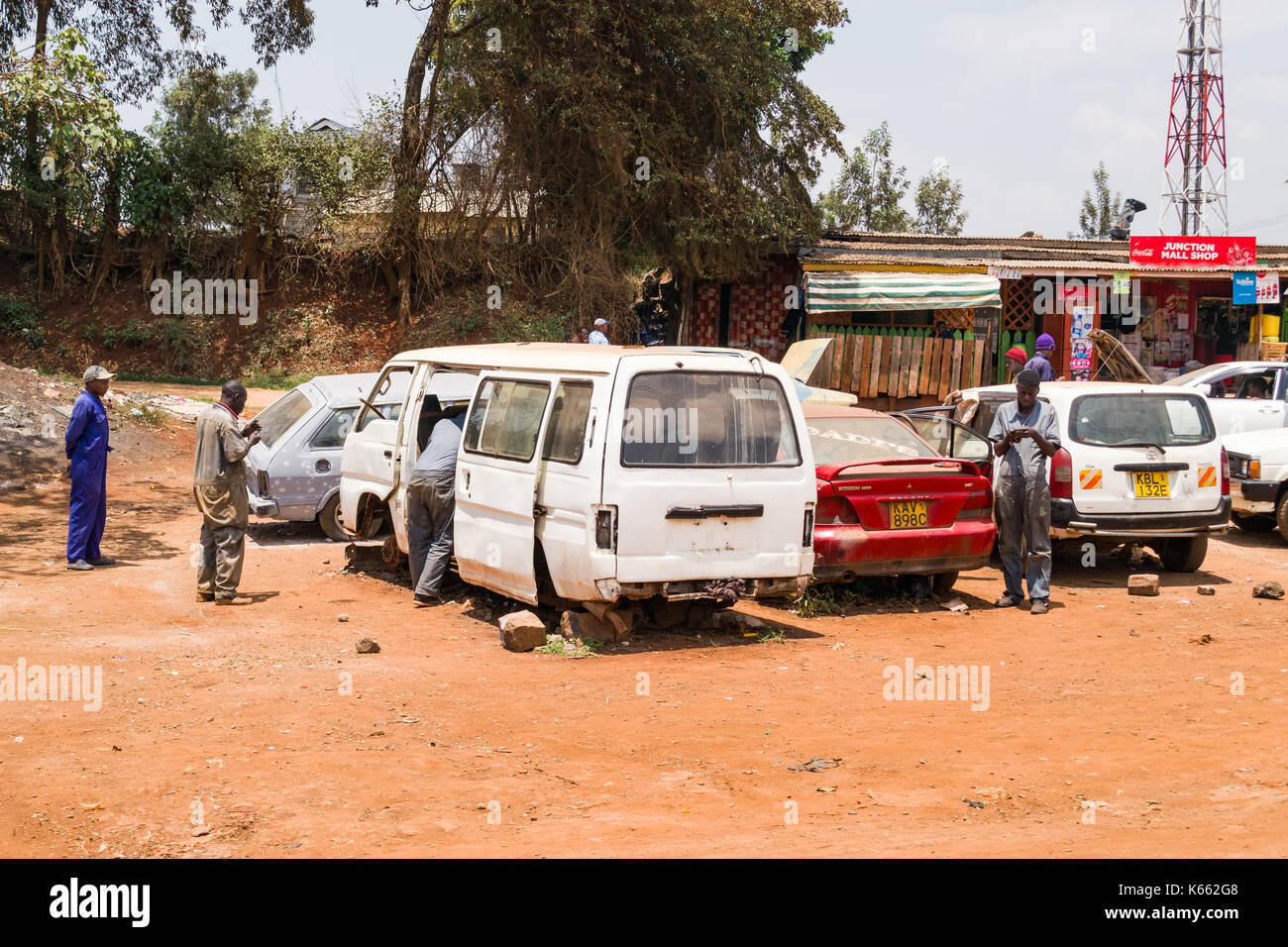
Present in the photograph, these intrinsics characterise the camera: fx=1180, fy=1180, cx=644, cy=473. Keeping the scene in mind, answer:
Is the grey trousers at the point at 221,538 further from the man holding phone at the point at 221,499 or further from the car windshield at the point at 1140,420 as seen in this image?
the car windshield at the point at 1140,420

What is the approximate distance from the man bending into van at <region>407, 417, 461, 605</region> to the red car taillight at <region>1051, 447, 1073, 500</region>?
4.93 meters

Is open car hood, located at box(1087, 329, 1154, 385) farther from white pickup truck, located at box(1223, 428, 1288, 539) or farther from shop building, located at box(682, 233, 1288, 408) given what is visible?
white pickup truck, located at box(1223, 428, 1288, 539)

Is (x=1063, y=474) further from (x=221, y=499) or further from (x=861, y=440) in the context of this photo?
(x=221, y=499)

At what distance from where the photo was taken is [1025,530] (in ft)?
30.8

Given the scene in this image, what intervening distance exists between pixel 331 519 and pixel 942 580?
619 centimetres

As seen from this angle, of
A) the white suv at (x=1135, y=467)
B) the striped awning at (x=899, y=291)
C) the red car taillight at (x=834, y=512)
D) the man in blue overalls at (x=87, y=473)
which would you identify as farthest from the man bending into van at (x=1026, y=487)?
the striped awning at (x=899, y=291)

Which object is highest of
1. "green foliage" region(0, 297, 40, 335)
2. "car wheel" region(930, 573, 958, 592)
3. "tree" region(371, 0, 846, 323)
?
"tree" region(371, 0, 846, 323)

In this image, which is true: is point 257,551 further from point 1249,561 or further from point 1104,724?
point 1249,561

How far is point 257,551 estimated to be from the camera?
1156 centimetres

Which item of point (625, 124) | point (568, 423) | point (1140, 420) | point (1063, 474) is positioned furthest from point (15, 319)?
point (1140, 420)

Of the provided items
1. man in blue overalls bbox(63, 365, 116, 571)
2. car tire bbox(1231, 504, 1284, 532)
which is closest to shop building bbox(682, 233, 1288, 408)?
car tire bbox(1231, 504, 1284, 532)

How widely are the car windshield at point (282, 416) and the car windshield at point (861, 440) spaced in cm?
547

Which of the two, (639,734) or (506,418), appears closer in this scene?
(639,734)

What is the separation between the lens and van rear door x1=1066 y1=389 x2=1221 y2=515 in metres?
9.88
